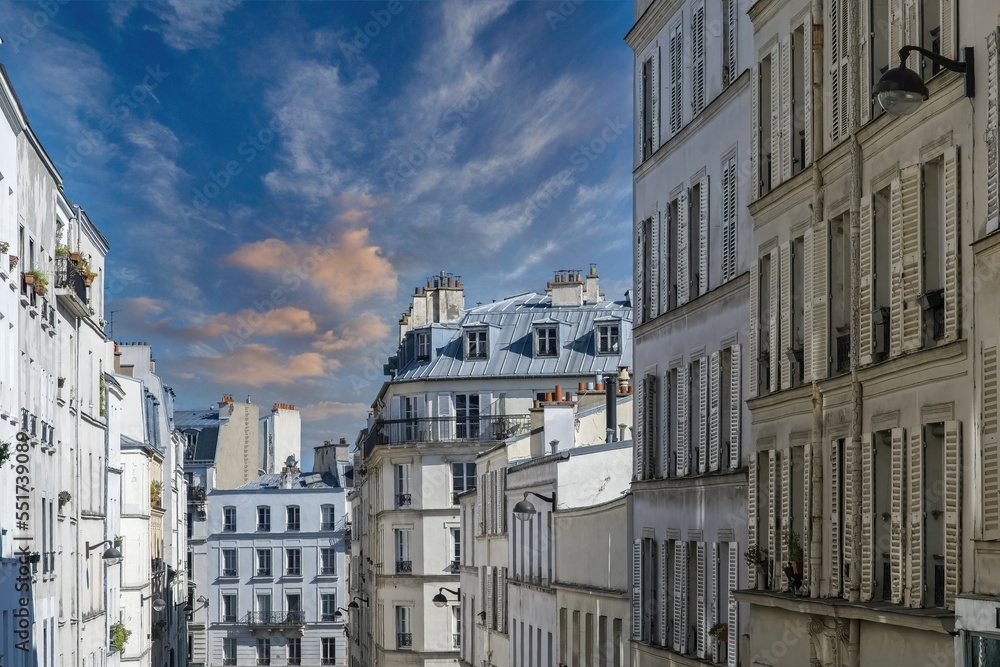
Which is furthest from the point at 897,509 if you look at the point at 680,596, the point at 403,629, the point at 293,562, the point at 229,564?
the point at 229,564

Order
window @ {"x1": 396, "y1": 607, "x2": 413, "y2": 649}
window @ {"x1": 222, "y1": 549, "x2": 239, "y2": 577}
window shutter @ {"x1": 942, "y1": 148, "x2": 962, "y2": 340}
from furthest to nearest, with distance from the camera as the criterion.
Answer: window @ {"x1": 222, "y1": 549, "x2": 239, "y2": 577} → window @ {"x1": 396, "y1": 607, "x2": 413, "y2": 649} → window shutter @ {"x1": 942, "y1": 148, "x2": 962, "y2": 340}

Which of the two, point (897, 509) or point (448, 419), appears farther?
point (448, 419)

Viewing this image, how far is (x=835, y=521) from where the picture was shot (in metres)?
17.4

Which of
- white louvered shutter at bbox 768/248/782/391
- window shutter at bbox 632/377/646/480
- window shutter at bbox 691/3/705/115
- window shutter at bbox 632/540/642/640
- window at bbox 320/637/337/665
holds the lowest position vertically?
window at bbox 320/637/337/665

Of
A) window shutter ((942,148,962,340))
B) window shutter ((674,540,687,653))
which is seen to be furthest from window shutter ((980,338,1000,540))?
window shutter ((674,540,687,653))

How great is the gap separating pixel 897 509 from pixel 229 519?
78419 mm

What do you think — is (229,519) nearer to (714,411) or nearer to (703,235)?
(703,235)

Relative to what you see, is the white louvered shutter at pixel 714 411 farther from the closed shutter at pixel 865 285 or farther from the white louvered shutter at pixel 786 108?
the closed shutter at pixel 865 285

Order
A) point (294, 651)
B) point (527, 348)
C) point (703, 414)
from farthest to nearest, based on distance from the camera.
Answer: point (294, 651) → point (527, 348) → point (703, 414)

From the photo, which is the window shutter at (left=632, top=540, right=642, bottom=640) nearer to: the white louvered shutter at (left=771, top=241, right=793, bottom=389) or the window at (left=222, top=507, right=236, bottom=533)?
the white louvered shutter at (left=771, top=241, right=793, bottom=389)

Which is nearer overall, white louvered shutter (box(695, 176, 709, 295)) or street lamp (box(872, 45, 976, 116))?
street lamp (box(872, 45, 976, 116))

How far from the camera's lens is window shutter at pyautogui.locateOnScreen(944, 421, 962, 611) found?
14.0 meters

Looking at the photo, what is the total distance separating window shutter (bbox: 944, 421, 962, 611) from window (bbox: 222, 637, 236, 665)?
261 ft

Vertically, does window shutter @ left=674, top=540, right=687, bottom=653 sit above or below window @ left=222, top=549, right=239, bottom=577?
above
